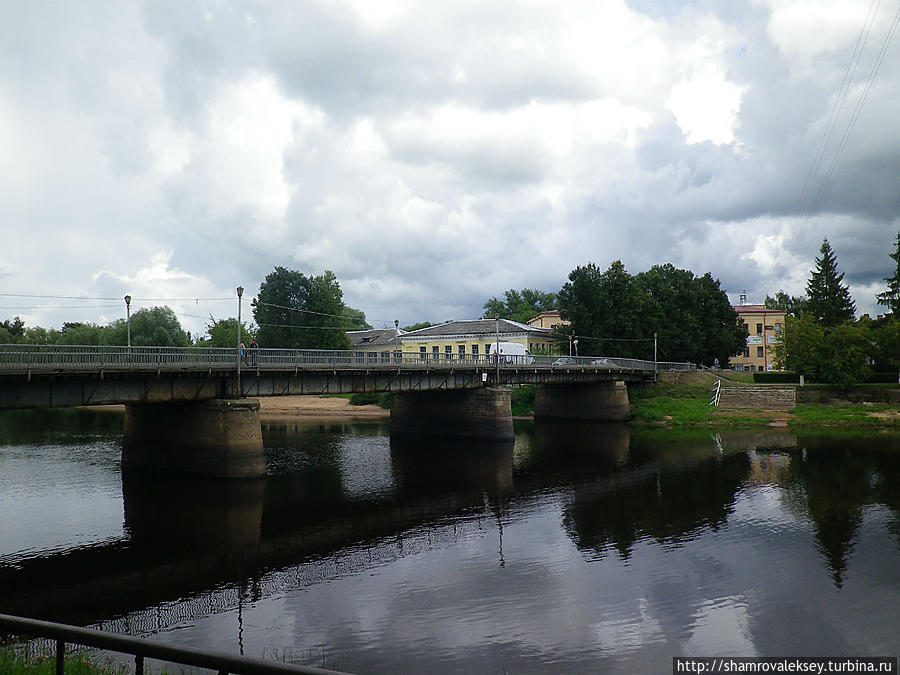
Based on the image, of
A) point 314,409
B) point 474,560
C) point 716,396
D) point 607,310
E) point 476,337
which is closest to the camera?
point 474,560

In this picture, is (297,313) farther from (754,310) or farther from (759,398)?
(754,310)

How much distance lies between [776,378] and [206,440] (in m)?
70.0

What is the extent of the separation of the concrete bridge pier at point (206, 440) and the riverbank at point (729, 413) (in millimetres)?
47198

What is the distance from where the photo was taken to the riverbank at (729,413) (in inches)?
2436

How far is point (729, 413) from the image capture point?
2704 inches

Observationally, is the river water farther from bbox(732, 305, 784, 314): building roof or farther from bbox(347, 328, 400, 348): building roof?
bbox(732, 305, 784, 314): building roof

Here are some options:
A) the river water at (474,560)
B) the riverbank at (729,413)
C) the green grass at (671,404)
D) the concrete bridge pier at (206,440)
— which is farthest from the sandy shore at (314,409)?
the concrete bridge pier at (206,440)

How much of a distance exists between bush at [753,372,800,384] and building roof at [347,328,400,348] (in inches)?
2308

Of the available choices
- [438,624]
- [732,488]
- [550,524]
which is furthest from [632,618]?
[732,488]

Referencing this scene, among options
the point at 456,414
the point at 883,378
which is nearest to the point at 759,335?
the point at 883,378

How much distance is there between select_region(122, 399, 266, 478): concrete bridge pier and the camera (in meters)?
37.1

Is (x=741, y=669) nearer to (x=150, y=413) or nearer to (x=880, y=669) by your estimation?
(x=880, y=669)

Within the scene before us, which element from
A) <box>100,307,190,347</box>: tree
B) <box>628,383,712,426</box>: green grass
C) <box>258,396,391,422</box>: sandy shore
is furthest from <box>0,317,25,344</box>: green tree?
<box>628,383,712,426</box>: green grass

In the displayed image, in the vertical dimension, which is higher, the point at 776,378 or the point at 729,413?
the point at 776,378
